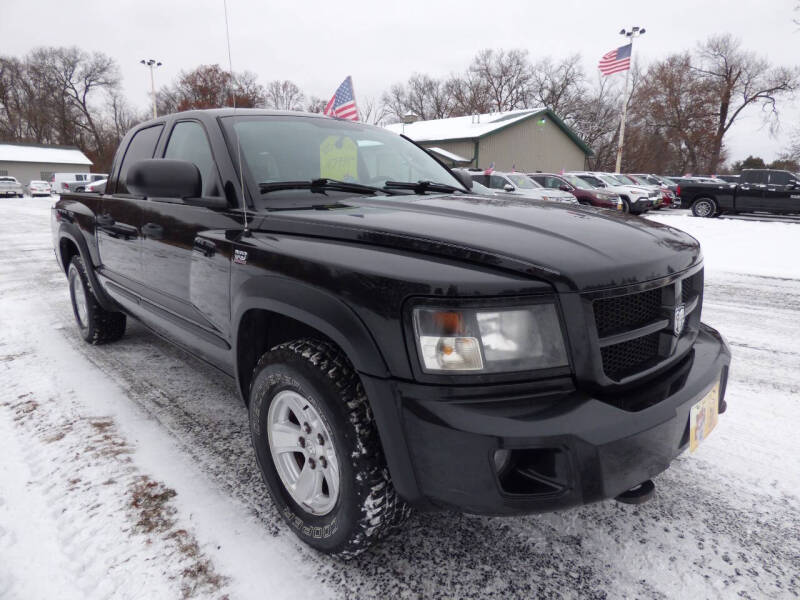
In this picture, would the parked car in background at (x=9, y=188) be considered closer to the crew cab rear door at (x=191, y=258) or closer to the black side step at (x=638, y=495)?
the crew cab rear door at (x=191, y=258)

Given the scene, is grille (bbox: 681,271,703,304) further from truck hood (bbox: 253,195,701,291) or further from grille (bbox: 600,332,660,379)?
grille (bbox: 600,332,660,379)

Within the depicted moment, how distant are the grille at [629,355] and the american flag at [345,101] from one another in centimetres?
1202

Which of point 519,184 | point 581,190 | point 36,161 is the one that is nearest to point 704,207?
point 581,190

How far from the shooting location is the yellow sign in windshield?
102 inches

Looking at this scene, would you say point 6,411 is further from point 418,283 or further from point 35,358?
point 418,283

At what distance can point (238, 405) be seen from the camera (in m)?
3.18

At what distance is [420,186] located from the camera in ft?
9.15

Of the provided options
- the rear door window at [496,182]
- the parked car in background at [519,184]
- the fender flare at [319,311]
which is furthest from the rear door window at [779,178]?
the fender flare at [319,311]

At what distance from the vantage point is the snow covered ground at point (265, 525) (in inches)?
70.4

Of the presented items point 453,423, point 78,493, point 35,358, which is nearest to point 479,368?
point 453,423

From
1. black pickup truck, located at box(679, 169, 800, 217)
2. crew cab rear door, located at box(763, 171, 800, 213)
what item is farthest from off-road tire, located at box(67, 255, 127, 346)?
crew cab rear door, located at box(763, 171, 800, 213)

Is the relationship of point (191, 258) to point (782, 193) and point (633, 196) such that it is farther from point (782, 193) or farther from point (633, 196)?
point (782, 193)

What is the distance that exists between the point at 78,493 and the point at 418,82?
220 feet

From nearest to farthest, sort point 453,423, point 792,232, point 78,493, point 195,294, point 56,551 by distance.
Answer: point 453,423 → point 56,551 → point 78,493 → point 195,294 → point 792,232
